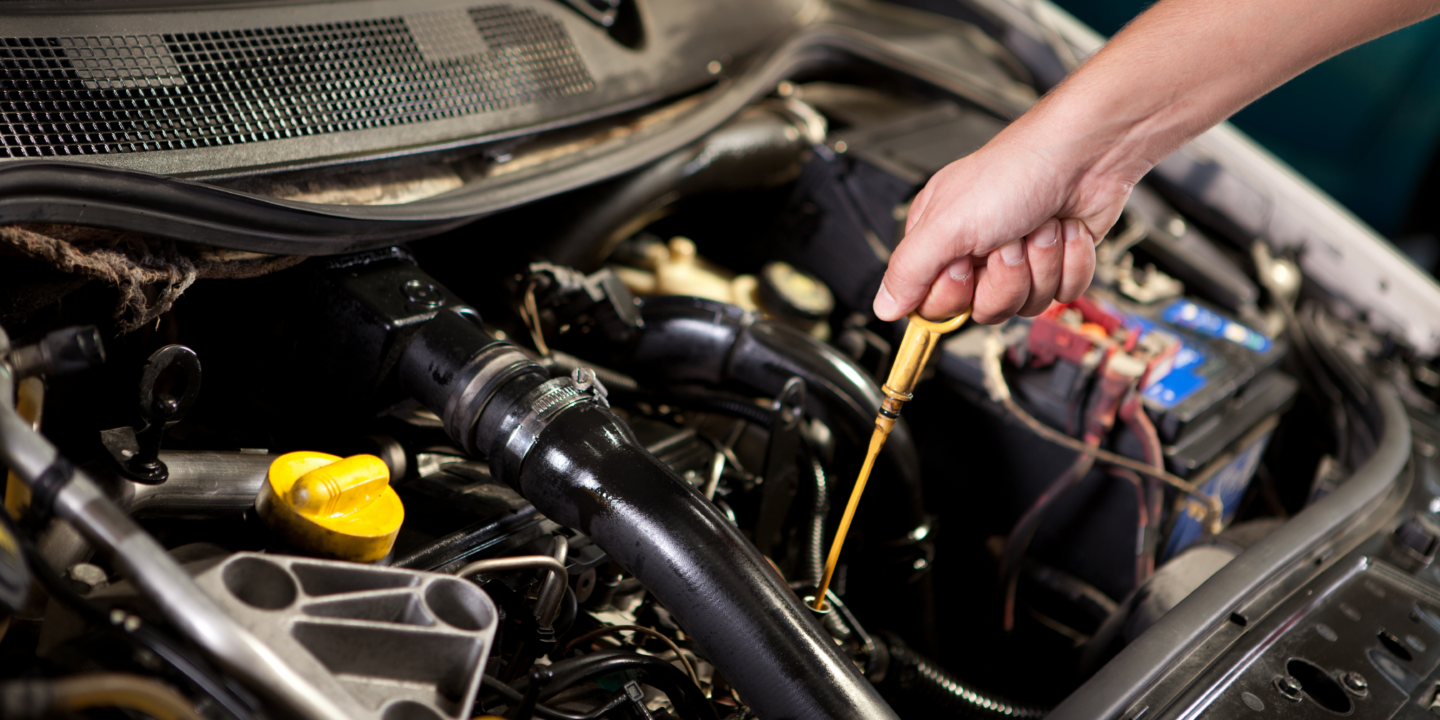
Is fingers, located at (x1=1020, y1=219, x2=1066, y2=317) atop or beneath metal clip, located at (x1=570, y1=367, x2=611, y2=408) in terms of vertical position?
atop

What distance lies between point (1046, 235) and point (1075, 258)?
0.14 ft

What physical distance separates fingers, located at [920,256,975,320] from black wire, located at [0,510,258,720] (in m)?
0.59

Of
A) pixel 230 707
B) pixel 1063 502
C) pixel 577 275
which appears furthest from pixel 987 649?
pixel 230 707

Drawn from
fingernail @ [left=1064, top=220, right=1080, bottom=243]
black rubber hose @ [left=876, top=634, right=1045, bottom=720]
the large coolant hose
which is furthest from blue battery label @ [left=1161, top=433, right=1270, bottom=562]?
the large coolant hose

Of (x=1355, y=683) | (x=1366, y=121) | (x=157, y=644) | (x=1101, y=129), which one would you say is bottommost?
(x=1366, y=121)

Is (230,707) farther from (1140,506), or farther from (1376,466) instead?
(1376,466)

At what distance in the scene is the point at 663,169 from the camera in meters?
1.24

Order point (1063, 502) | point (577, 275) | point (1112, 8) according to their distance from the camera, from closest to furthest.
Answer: point (577, 275)
point (1063, 502)
point (1112, 8)

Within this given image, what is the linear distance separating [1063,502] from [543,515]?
870 mm

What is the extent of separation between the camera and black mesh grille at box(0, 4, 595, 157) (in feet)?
2.49

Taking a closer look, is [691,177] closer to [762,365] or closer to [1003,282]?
[762,365]

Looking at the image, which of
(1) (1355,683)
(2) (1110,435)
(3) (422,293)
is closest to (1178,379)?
(2) (1110,435)

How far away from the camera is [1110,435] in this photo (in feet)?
4.42

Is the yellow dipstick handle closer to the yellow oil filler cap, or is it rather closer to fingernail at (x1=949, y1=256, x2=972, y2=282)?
fingernail at (x1=949, y1=256, x2=972, y2=282)
